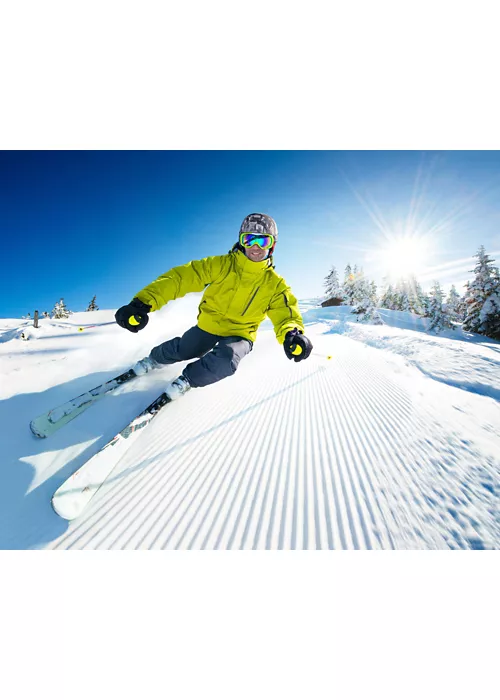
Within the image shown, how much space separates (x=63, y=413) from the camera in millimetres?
2061

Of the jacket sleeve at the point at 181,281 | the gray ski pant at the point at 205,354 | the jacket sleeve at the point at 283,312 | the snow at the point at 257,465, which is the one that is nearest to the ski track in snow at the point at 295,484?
the snow at the point at 257,465

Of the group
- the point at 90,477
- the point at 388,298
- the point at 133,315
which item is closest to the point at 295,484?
the point at 90,477

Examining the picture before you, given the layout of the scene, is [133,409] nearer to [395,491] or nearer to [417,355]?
[395,491]

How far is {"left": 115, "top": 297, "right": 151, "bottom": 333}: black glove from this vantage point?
7.95ft

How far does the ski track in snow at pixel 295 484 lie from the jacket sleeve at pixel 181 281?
122 centimetres

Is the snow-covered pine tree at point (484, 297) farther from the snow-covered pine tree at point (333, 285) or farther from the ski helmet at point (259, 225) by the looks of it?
the ski helmet at point (259, 225)

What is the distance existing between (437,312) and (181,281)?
104 ft

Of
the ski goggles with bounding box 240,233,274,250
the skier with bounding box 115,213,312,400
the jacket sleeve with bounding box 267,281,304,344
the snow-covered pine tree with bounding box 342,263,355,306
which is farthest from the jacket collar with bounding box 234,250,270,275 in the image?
the snow-covered pine tree with bounding box 342,263,355,306

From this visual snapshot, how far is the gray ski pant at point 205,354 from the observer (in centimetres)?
254

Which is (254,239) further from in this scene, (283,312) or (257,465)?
(257,465)

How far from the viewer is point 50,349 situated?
145 inches

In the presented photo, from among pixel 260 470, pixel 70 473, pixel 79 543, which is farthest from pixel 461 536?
pixel 70 473

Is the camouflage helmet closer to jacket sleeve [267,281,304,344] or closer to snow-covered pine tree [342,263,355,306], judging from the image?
jacket sleeve [267,281,304,344]

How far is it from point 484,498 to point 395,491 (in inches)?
23.3
